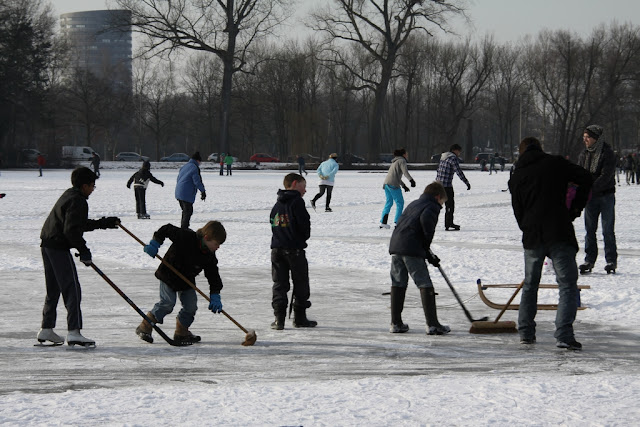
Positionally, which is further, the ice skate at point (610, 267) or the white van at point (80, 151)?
the white van at point (80, 151)

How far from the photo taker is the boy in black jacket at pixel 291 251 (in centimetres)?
747

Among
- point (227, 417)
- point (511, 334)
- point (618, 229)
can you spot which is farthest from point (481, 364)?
point (618, 229)

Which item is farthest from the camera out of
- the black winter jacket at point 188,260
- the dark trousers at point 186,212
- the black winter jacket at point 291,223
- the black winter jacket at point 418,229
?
the dark trousers at point 186,212

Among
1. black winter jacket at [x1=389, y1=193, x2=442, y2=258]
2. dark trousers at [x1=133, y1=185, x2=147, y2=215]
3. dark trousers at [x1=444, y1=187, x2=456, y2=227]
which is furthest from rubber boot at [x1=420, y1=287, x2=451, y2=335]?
dark trousers at [x1=133, y1=185, x2=147, y2=215]

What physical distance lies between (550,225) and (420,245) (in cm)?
104

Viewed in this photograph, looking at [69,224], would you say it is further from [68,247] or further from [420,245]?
[420,245]

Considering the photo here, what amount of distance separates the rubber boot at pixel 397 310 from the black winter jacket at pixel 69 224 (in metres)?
2.40

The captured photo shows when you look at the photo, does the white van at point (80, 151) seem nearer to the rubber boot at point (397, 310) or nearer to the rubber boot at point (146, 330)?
the rubber boot at point (146, 330)

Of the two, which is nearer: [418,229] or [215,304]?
[215,304]

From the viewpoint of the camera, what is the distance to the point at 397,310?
23.7 feet

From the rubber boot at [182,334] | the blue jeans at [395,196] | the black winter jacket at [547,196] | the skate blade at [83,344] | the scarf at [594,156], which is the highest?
the scarf at [594,156]

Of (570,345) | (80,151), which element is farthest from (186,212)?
(80,151)

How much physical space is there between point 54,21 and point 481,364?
6597 centimetres

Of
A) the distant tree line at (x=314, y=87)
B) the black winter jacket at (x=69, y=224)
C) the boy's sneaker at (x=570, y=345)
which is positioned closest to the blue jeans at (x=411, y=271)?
the boy's sneaker at (x=570, y=345)
